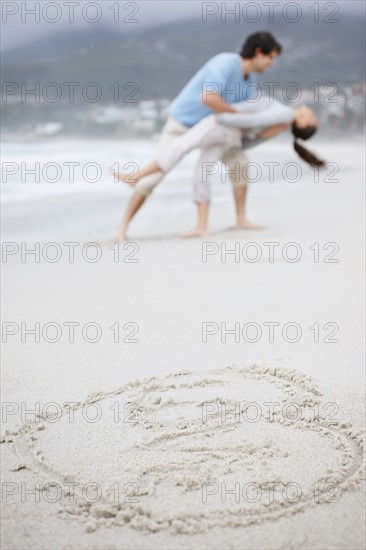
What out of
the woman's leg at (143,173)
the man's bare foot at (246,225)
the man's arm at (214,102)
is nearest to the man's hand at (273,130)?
the man's arm at (214,102)

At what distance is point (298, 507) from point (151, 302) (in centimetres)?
137

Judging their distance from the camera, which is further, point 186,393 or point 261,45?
point 261,45

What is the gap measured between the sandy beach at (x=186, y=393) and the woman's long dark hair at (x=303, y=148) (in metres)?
0.35

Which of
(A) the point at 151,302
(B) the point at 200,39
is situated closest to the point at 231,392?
(A) the point at 151,302

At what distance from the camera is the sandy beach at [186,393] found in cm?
124

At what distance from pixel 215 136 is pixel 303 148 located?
72cm

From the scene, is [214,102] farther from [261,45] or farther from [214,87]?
[261,45]

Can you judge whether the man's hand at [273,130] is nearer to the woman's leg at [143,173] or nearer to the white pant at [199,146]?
the white pant at [199,146]

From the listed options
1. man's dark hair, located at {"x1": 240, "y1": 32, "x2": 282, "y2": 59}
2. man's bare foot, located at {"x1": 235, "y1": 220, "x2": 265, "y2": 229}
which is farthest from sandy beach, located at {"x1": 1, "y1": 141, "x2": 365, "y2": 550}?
man's dark hair, located at {"x1": 240, "y1": 32, "x2": 282, "y2": 59}

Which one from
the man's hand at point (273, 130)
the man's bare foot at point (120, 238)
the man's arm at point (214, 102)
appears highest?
the man's arm at point (214, 102)

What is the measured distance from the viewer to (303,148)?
10.3 ft

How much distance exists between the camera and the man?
3615 mm

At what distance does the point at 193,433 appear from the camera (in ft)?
5.15

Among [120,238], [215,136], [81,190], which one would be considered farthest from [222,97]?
[81,190]
